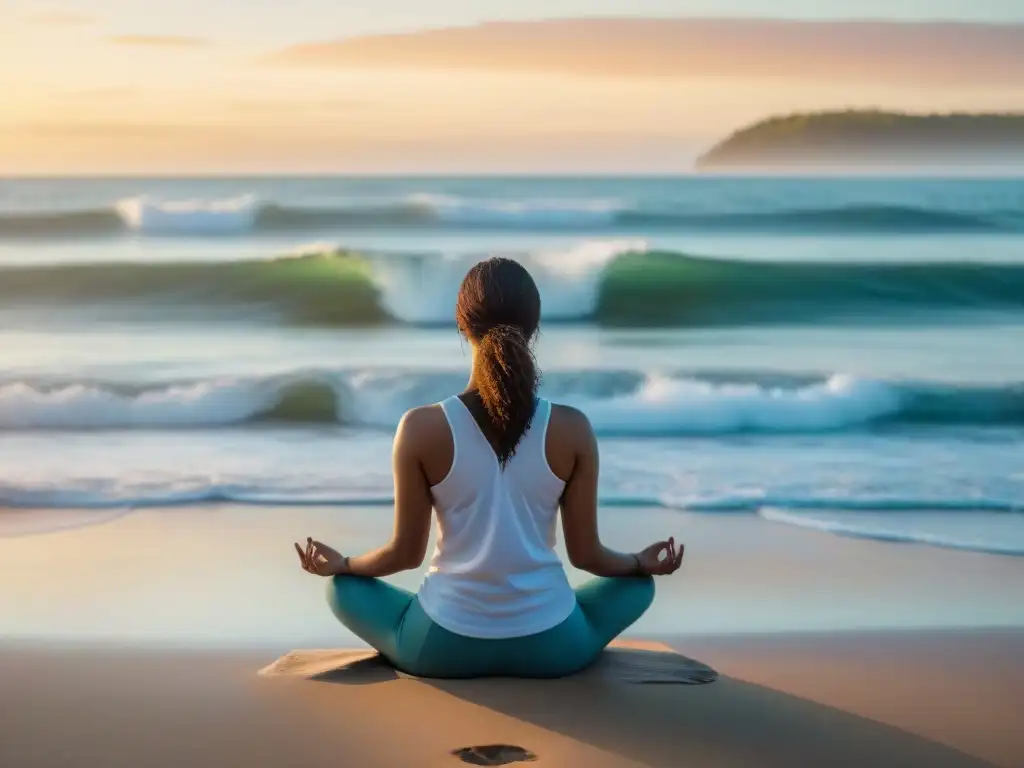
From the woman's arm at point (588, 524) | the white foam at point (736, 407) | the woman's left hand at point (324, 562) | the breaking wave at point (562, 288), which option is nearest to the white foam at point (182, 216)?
the breaking wave at point (562, 288)

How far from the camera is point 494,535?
2.97m

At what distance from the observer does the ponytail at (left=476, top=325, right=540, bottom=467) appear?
2855mm

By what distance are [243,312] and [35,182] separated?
4137mm

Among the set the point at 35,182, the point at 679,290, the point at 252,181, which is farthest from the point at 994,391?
the point at 35,182

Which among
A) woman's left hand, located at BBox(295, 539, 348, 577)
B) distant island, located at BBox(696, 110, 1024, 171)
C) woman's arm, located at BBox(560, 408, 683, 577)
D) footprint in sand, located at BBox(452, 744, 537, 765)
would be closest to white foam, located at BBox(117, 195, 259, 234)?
distant island, located at BBox(696, 110, 1024, 171)

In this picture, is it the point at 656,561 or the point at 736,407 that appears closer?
the point at 656,561

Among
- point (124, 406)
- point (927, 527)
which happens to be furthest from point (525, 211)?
point (927, 527)

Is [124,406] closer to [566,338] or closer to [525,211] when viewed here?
[566,338]

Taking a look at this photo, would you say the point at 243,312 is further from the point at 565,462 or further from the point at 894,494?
the point at 565,462

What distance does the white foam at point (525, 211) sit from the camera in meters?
17.6

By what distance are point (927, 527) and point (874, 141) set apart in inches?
432

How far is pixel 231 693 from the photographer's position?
10.8 ft

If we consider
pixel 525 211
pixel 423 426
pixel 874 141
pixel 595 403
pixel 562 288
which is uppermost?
pixel 874 141

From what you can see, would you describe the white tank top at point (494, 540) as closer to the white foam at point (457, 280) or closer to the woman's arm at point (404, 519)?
the woman's arm at point (404, 519)
